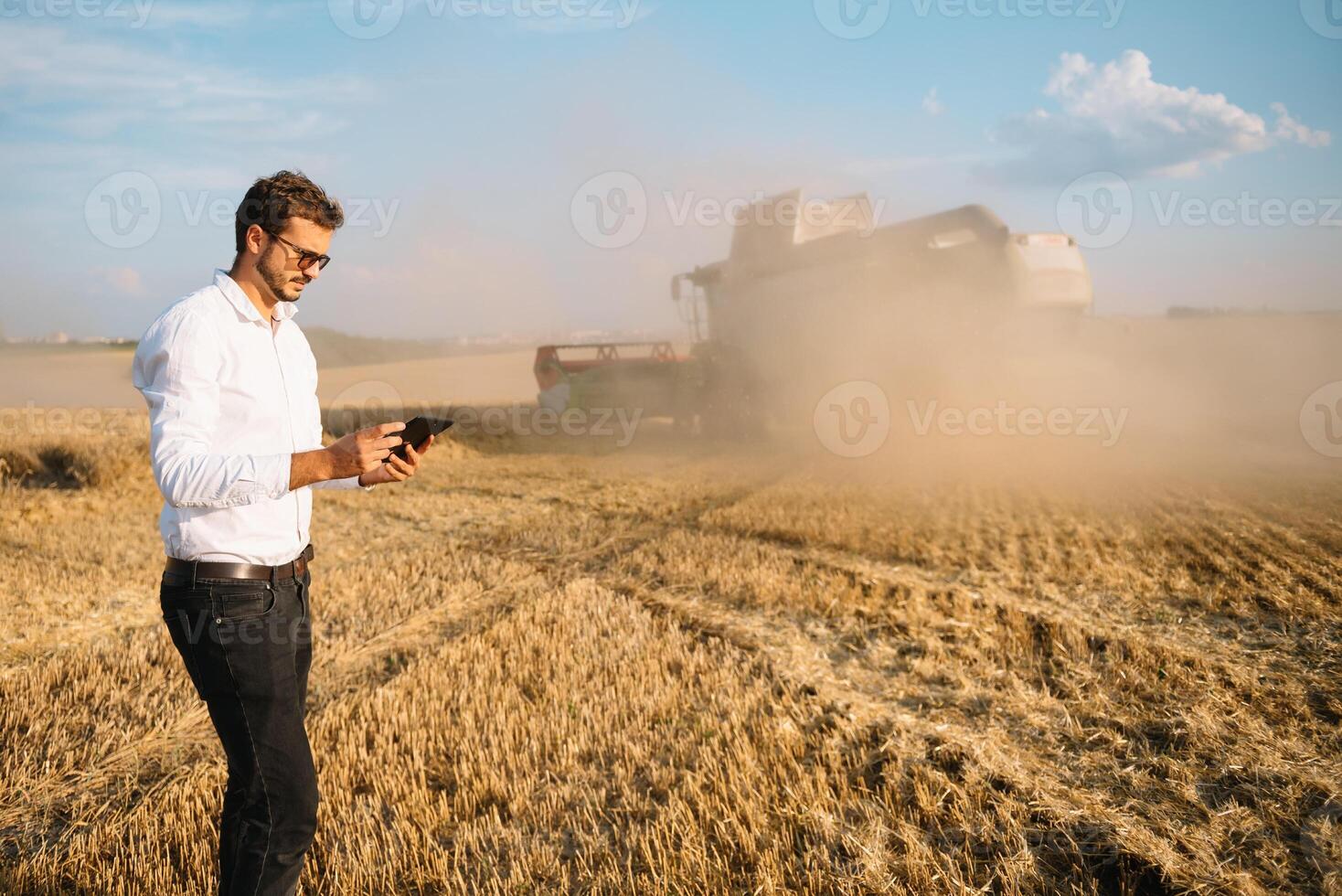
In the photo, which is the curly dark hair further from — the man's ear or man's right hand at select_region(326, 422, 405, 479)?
man's right hand at select_region(326, 422, 405, 479)

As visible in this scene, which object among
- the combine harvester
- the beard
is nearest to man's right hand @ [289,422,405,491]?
the beard

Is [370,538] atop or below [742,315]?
below

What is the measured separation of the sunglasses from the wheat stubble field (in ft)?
7.23

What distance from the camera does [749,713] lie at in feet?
12.6

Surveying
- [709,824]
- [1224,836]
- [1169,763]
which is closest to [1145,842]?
[1224,836]

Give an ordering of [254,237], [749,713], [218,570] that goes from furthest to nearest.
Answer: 1. [749,713]
2. [254,237]
3. [218,570]

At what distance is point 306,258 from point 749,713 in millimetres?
3031

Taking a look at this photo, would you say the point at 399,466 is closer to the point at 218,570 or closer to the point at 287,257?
the point at 218,570

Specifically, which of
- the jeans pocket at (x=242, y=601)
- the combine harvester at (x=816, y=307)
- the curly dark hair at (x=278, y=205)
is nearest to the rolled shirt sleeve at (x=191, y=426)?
the jeans pocket at (x=242, y=601)

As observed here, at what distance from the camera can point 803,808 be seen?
299 cm

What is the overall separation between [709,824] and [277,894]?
5.29ft

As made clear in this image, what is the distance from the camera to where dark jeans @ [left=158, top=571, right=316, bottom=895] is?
188cm

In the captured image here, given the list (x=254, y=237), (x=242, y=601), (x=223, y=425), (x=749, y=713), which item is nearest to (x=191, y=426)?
(x=223, y=425)

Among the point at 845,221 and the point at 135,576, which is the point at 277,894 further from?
the point at 845,221
